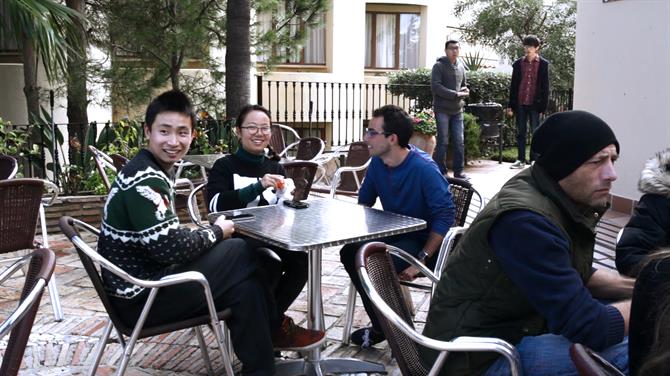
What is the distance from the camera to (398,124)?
3.74 m

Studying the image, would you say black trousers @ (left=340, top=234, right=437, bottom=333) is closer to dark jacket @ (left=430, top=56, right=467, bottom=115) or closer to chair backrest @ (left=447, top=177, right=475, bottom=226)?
chair backrest @ (left=447, top=177, right=475, bottom=226)

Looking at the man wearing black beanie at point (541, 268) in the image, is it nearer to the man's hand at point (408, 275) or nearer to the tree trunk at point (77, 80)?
the man's hand at point (408, 275)

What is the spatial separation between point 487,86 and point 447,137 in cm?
403

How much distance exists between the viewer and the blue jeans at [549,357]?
2.00 meters

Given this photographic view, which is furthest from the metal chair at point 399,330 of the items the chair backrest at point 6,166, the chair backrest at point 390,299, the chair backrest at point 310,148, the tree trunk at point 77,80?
the tree trunk at point 77,80

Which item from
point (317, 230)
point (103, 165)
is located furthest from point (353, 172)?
point (317, 230)

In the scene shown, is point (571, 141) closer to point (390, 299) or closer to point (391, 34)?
point (390, 299)

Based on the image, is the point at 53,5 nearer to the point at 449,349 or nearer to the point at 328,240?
the point at 328,240

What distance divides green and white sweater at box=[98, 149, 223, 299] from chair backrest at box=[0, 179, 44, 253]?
1.21m

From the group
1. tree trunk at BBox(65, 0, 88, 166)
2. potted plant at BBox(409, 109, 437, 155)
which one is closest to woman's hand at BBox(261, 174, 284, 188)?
potted plant at BBox(409, 109, 437, 155)

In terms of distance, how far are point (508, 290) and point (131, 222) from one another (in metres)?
1.46

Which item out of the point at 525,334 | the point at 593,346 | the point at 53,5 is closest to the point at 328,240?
the point at 525,334

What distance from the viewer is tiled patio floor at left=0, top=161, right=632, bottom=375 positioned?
11.7 feet

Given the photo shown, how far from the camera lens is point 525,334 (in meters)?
2.13
